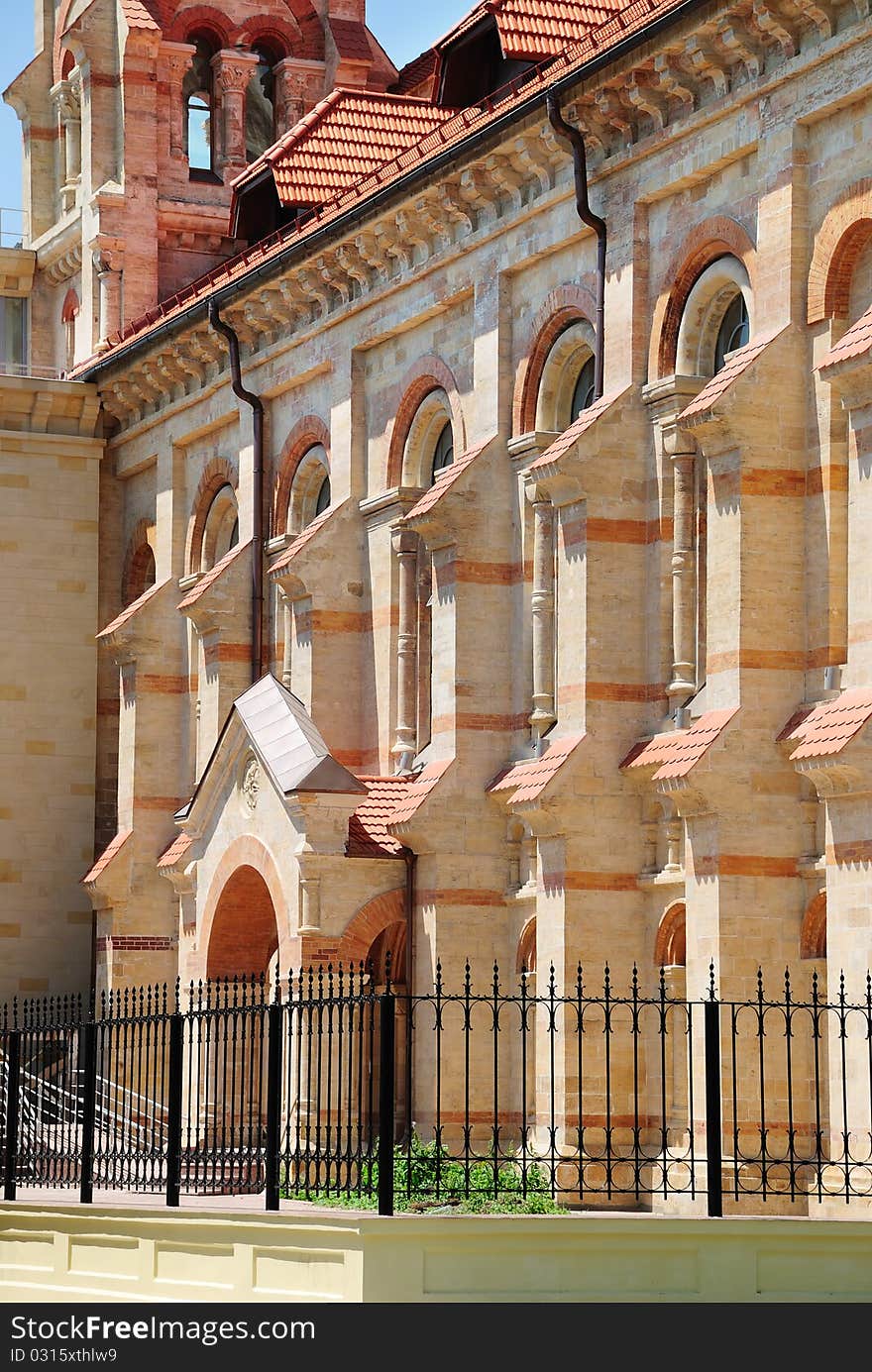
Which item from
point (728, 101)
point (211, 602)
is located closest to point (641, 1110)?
point (728, 101)

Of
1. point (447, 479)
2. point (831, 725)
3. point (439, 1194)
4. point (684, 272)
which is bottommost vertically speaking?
point (439, 1194)

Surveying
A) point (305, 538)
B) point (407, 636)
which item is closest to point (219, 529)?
point (305, 538)

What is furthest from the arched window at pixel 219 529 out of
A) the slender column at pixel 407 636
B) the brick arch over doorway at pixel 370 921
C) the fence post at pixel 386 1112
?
the fence post at pixel 386 1112

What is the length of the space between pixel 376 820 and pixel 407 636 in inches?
136

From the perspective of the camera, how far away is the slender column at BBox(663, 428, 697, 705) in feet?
92.2

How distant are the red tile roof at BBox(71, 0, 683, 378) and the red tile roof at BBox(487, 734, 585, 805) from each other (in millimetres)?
7079

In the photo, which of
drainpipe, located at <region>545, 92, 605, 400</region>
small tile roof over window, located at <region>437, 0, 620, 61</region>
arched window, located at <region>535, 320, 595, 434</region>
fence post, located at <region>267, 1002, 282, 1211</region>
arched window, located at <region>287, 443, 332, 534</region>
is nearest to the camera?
fence post, located at <region>267, 1002, 282, 1211</region>

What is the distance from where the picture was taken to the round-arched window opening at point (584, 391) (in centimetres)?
3098

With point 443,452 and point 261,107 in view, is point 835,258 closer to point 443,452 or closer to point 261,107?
point 443,452

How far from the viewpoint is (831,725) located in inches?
955

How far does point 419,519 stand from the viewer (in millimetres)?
31578

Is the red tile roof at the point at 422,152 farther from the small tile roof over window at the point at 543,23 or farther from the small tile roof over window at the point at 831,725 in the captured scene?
the small tile roof over window at the point at 831,725

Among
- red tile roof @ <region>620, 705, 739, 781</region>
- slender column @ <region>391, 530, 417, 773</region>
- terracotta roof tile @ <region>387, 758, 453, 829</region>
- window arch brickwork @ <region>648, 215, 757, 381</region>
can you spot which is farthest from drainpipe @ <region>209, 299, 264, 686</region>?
red tile roof @ <region>620, 705, 739, 781</region>

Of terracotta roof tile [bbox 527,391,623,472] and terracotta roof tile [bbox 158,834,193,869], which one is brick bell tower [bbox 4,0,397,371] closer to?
terracotta roof tile [bbox 158,834,193,869]
